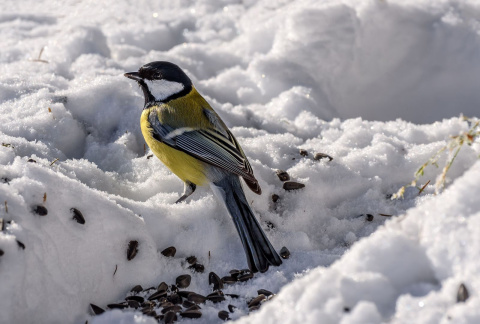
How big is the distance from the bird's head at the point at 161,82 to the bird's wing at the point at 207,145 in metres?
0.28

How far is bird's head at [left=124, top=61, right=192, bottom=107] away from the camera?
14.2 feet

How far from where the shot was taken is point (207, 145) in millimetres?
4004

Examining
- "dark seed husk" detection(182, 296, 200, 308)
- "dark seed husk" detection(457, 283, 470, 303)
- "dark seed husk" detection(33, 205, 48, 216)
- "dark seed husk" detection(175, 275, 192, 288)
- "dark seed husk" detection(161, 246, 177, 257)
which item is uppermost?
"dark seed husk" detection(457, 283, 470, 303)

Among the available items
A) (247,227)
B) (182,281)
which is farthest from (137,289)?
(247,227)

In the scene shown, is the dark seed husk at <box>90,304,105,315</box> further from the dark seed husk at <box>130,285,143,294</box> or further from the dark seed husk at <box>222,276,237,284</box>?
the dark seed husk at <box>222,276,237,284</box>

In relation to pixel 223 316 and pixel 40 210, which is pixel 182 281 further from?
pixel 40 210

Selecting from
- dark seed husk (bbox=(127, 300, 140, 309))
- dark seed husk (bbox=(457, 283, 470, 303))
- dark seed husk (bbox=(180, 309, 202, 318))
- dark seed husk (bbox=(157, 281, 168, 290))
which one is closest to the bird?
dark seed husk (bbox=(157, 281, 168, 290))

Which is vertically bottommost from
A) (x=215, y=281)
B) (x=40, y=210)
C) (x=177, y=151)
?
(x=215, y=281)

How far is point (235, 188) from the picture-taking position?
3.87 metres

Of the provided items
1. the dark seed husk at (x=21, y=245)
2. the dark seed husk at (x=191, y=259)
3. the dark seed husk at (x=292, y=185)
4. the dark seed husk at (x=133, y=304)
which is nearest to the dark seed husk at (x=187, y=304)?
the dark seed husk at (x=133, y=304)

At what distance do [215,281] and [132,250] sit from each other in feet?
1.74

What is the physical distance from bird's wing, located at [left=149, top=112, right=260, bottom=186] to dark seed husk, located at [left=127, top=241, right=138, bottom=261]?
90 cm

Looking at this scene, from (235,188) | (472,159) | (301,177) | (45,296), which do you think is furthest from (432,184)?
(45,296)

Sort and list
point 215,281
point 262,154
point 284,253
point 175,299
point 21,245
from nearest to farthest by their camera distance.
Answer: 1. point 21,245
2. point 175,299
3. point 215,281
4. point 284,253
5. point 262,154
